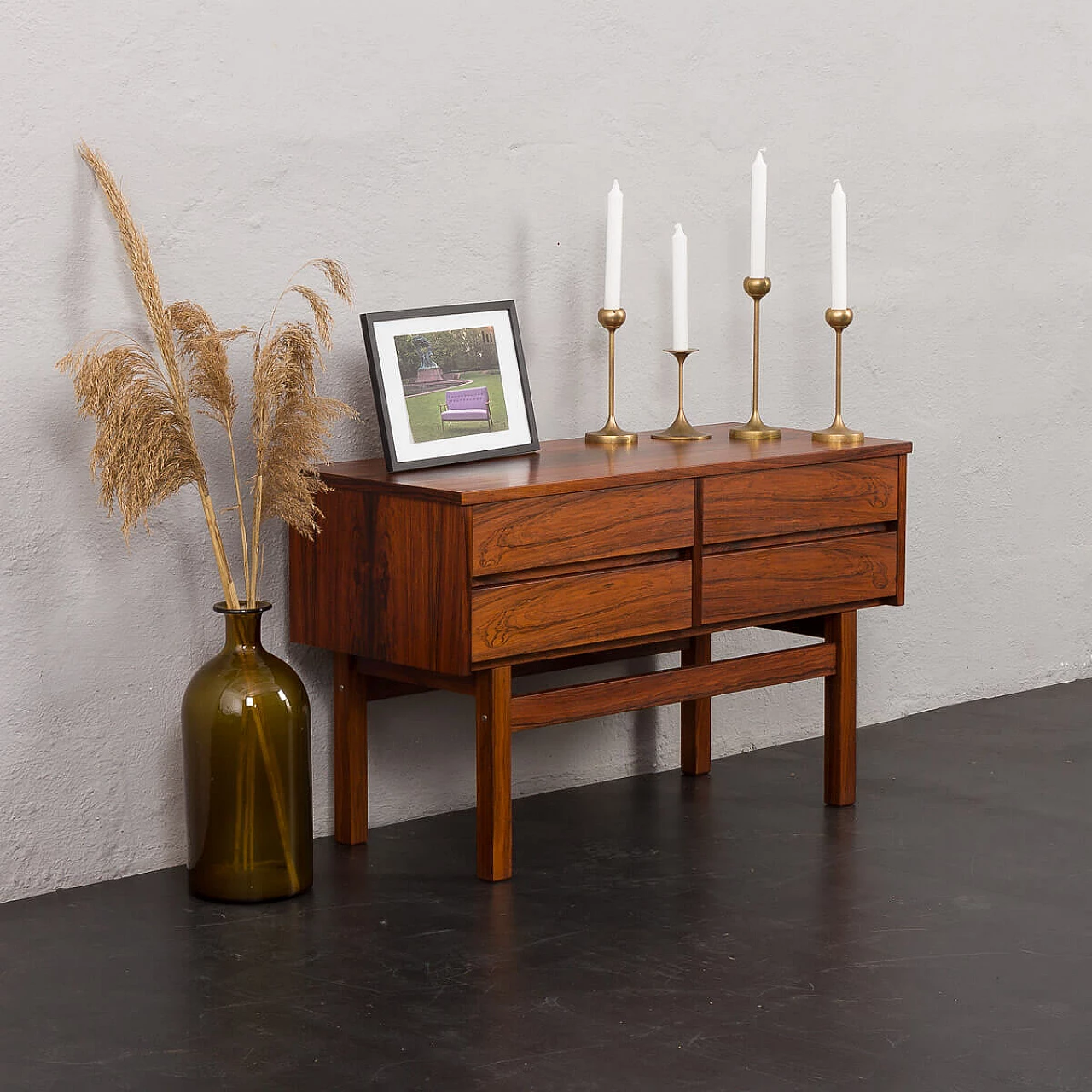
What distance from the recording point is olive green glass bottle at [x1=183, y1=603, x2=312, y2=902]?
2.85m

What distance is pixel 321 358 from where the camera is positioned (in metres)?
3.17

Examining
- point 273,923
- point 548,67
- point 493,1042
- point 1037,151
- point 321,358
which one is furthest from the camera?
point 1037,151

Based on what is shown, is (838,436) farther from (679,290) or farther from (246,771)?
(246,771)

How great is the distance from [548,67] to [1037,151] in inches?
59.7

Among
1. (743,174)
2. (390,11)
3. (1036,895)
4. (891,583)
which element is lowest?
(1036,895)

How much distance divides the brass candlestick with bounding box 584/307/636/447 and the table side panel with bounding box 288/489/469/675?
593 millimetres

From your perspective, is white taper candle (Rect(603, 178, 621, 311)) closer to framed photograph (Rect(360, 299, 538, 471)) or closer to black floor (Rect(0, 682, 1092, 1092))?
framed photograph (Rect(360, 299, 538, 471))

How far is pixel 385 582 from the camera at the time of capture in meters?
2.98

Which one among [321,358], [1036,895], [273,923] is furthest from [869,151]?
[273,923]

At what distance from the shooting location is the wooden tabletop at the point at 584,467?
9.46 ft

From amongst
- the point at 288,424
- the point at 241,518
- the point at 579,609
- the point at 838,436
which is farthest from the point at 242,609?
the point at 838,436

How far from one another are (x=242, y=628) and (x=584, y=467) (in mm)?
660

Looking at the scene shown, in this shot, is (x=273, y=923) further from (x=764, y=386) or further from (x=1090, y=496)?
(x=1090, y=496)

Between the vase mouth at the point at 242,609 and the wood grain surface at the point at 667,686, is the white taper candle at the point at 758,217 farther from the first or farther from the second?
the vase mouth at the point at 242,609
